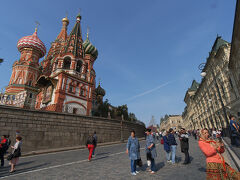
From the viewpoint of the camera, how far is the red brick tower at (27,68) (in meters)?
29.8

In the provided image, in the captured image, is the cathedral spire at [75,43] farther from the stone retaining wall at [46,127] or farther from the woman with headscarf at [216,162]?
the woman with headscarf at [216,162]

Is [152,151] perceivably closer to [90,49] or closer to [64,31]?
[90,49]

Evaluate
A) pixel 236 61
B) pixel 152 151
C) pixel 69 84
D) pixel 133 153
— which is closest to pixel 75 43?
pixel 69 84

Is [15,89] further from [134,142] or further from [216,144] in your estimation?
[216,144]

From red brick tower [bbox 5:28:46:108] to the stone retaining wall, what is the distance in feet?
59.3

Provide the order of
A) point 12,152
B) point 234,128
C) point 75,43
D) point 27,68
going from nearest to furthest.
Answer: point 12,152, point 234,128, point 75,43, point 27,68

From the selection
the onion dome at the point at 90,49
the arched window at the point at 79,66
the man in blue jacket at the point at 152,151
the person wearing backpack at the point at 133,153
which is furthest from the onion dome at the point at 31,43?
the man in blue jacket at the point at 152,151

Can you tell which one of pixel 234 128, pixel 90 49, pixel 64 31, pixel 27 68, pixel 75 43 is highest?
pixel 64 31

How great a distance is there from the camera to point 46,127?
13734 millimetres

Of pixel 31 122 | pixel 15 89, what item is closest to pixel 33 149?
pixel 31 122

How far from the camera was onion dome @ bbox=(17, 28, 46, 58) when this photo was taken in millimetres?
33344

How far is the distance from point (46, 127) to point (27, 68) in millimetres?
24743

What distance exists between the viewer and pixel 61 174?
5.18m

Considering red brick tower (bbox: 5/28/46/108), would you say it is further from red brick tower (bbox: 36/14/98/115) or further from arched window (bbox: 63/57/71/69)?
arched window (bbox: 63/57/71/69)
